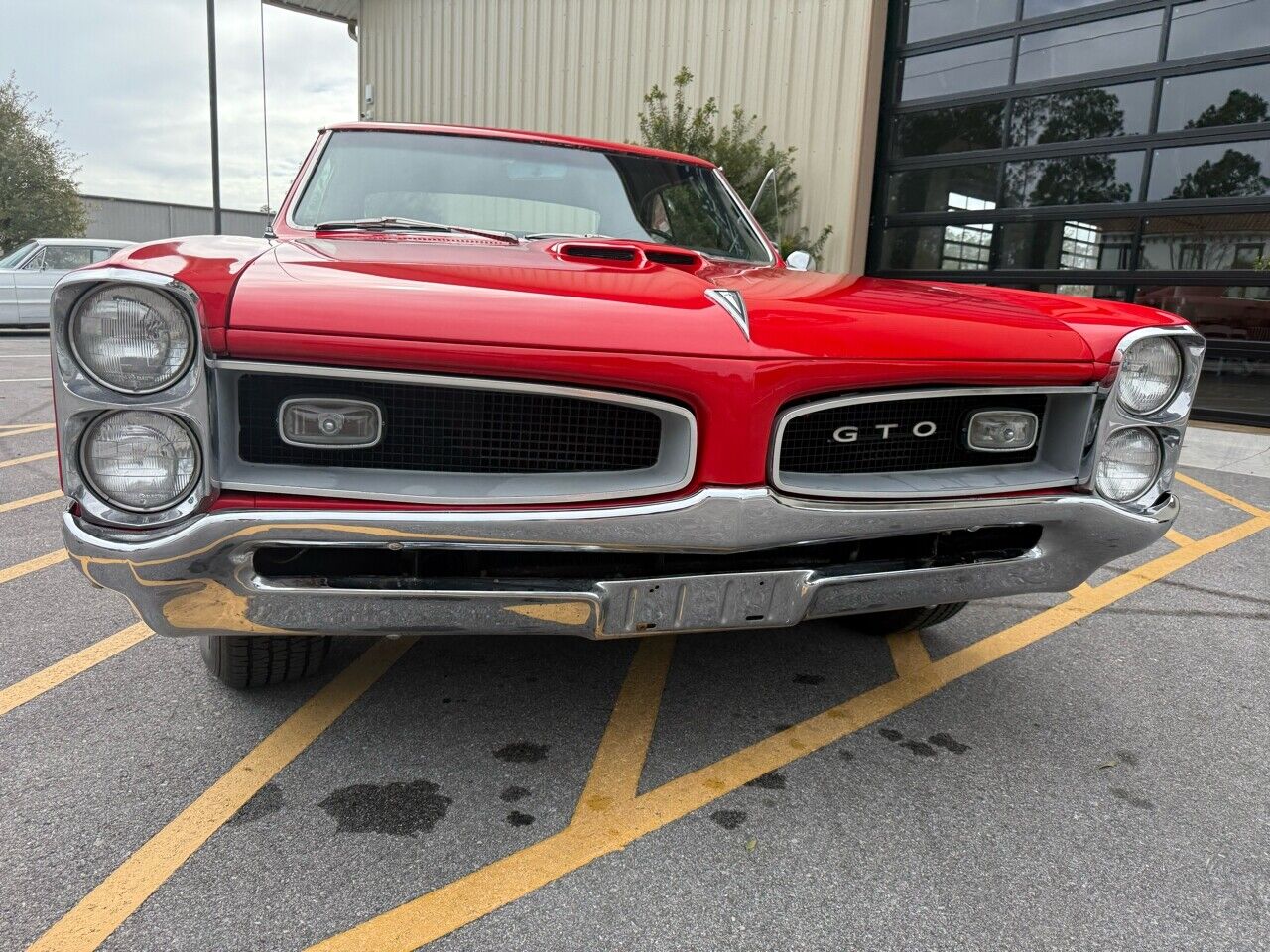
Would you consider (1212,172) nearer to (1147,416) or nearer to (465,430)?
(1147,416)

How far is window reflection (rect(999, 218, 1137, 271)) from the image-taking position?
8578mm

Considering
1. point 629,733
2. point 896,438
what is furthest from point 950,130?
point 629,733

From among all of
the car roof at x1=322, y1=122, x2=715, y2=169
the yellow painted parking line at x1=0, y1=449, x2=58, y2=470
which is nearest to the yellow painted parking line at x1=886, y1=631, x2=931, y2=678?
the car roof at x1=322, y1=122, x2=715, y2=169

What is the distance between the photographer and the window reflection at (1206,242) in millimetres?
7824

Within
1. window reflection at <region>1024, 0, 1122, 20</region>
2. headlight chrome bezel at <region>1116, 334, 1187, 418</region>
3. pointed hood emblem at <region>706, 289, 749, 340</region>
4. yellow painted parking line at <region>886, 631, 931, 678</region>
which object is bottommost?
yellow painted parking line at <region>886, 631, 931, 678</region>

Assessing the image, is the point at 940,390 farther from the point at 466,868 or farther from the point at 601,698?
the point at 466,868

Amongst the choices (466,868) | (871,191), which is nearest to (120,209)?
(871,191)

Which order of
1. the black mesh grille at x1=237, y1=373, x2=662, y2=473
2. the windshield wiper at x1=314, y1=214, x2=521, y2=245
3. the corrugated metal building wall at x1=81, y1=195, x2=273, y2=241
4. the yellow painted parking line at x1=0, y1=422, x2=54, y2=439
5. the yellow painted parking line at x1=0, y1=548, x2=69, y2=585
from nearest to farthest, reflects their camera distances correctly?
the black mesh grille at x1=237, y1=373, x2=662, y2=473 < the windshield wiper at x1=314, y1=214, x2=521, y2=245 < the yellow painted parking line at x1=0, y1=548, x2=69, y2=585 < the yellow painted parking line at x1=0, y1=422, x2=54, y2=439 < the corrugated metal building wall at x1=81, y1=195, x2=273, y2=241

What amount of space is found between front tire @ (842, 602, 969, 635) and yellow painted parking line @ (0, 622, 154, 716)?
2265 millimetres

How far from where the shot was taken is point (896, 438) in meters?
Result: 2.07

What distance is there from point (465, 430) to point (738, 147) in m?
9.93

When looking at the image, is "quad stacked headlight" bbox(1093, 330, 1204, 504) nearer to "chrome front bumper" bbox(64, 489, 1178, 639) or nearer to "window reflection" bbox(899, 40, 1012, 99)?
"chrome front bumper" bbox(64, 489, 1178, 639)

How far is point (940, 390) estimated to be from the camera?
1.95 m

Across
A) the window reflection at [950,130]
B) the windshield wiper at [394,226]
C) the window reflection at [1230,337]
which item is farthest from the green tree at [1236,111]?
the windshield wiper at [394,226]
